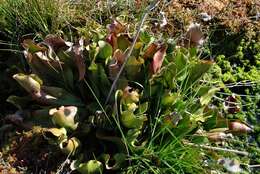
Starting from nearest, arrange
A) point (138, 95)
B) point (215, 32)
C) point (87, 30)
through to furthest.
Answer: point (138, 95) → point (87, 30) → point (215, 32)

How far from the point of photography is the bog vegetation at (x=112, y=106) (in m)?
2.61

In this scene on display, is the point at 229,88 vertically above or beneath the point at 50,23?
beneath

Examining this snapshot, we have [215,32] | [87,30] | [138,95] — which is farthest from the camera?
[215,32]

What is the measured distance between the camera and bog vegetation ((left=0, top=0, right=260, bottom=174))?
2.61m

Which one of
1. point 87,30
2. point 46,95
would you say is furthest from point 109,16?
point 46,95

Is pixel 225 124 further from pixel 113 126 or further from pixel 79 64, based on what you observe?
pixel 79 64

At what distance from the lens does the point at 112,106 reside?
2.70 metres

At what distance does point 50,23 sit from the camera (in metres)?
3.16

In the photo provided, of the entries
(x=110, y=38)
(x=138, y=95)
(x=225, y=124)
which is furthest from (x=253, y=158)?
(x=110, y=38)

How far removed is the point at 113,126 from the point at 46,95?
0.38 metres

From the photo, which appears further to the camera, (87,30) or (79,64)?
(87,30)

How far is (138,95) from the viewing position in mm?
2656

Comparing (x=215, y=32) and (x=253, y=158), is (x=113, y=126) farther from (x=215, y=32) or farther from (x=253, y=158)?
(x=215, y=32)

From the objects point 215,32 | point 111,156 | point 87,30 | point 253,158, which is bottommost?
point 253,158
